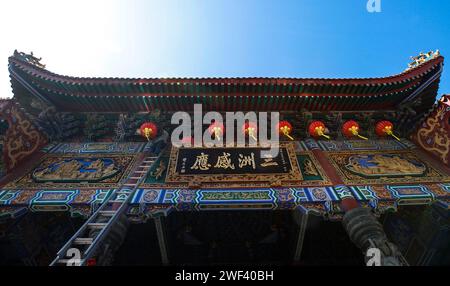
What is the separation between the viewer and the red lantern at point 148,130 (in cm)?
724

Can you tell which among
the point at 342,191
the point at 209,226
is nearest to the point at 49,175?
the point at 209,226

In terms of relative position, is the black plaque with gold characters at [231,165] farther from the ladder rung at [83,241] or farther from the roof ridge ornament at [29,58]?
the roof ridge ornament at [29,58]

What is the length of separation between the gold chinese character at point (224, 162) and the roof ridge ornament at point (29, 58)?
5.03 meters

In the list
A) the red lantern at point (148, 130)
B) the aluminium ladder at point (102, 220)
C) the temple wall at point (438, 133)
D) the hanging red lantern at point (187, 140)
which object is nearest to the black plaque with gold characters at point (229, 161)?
the hanging red lantern at point (187, 140)

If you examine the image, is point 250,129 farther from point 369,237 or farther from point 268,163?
point 369,237

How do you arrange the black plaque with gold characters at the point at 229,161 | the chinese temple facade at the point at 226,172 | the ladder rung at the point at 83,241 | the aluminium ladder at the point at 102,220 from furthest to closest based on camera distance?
1. the black plaque with gold characters at the point at 229,161
2. the chinese temple facade at the point at 226,172
3. the ladder rung at the point at 83,241
4. the aluminium ladder at the point at 102,220

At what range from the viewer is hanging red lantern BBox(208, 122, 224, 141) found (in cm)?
707

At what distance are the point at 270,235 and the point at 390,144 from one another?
3873 millimetres

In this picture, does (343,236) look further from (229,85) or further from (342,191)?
(229,85)

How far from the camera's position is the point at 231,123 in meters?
7.45

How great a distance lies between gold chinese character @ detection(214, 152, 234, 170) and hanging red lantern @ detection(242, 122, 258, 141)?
2.50ft

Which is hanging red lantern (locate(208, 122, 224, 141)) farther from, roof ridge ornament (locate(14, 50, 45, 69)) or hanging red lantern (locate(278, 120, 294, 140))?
roof ridge ornament (locate(14, 50, 45, 69))

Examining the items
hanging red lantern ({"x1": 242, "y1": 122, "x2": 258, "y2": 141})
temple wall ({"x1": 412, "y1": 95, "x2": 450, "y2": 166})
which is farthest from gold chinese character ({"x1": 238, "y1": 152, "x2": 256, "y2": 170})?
temple wall ({"x1": 412, "y1": 95, "x2": 450, "y2": 166})

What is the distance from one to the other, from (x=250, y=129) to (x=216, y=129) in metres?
0.84
